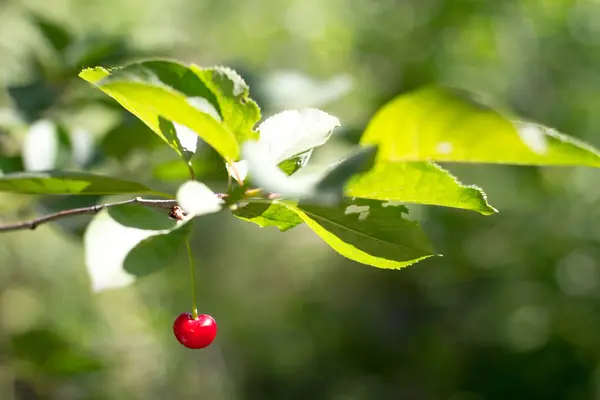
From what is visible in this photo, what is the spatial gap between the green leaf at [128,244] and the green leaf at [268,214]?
64 millimetres

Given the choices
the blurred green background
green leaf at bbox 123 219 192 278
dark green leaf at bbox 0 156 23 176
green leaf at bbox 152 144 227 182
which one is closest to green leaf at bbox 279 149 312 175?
green leaf at bbox 123 219 192 278

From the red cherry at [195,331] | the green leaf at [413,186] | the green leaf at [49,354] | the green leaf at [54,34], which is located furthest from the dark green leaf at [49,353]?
the green leaf at [413,186]

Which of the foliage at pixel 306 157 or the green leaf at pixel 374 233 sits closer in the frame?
the foliage at pixel 306 157

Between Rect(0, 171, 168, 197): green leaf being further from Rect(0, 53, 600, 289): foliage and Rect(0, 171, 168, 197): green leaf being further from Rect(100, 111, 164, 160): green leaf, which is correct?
Rect(100, 111, 164, 160): green leaf

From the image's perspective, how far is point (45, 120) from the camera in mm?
1046

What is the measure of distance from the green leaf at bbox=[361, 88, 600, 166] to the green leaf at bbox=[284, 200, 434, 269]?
0.11 meters

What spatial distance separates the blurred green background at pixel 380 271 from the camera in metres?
2.39

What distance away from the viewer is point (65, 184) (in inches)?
21.6

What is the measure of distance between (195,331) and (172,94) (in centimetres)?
29

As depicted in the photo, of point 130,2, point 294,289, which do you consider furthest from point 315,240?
point 130,2

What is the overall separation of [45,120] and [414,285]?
122 inches

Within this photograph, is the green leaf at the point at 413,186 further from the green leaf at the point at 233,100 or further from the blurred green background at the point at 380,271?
the blurred green background at the point at 380,271

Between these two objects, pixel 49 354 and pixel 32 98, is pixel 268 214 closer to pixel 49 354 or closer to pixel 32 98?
pixel 32 98

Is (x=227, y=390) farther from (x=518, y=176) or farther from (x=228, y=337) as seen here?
(x=518, y=176)
